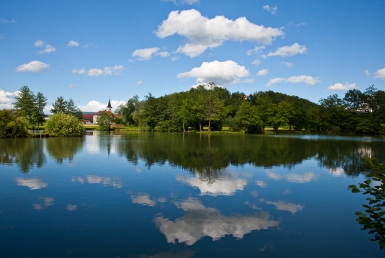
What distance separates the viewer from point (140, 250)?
663 centimetres

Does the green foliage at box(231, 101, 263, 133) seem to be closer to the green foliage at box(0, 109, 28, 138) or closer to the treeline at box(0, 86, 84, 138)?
the treeline at box(0, 86, 84, 138)

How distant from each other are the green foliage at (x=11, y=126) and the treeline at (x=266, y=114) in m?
40.1

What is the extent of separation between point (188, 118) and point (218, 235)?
239 feet

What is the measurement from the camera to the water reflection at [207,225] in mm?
7526

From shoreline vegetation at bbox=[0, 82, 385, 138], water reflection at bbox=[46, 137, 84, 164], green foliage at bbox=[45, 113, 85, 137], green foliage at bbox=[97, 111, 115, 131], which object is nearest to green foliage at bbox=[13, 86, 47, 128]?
shoreline vegetation at bbox=[0, 82, 385, 138]

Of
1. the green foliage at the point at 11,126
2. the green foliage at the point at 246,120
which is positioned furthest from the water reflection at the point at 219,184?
the green foliage at the point at 246,120

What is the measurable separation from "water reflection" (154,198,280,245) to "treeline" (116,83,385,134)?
64.8 metres

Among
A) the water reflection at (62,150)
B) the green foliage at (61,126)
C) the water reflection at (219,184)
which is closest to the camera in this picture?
the water reflection at (219,184)

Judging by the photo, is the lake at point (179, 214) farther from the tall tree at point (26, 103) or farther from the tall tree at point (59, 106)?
the tall tree at point (59, 106)

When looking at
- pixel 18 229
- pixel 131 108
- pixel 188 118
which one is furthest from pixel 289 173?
pixel 131 108

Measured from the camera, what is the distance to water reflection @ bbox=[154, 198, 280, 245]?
7.53 m

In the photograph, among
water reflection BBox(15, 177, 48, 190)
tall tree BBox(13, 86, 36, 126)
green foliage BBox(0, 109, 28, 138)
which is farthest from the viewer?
tall tree BBox(13, 86, 36, 126)

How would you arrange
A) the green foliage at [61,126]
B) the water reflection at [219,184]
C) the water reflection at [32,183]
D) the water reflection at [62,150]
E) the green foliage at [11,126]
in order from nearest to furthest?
1. the water reflection at [219,184]
2. the water reflection at [32,183]
3. the water reflection at [62,150]
4. the green foliage at [11,126]
5. the green foliage at [61,126]

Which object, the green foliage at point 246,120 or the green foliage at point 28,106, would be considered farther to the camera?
the green foliage at point 246,120
